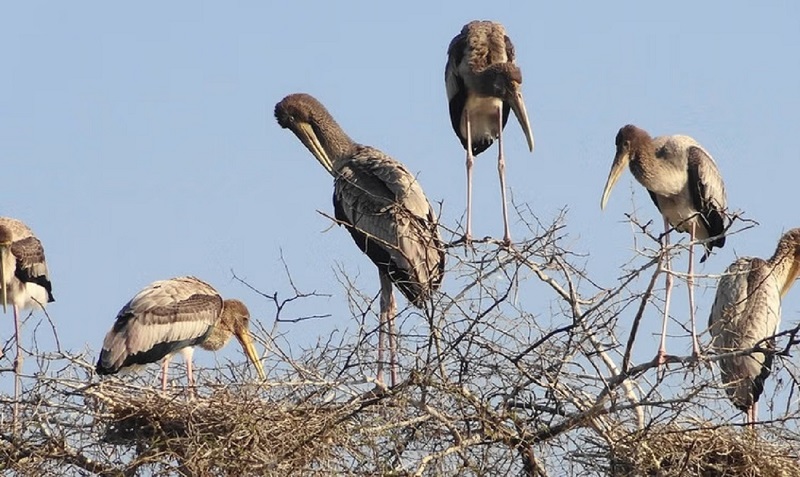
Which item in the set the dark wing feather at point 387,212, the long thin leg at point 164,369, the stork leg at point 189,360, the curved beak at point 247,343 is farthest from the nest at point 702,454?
the curved beak at point 247,343

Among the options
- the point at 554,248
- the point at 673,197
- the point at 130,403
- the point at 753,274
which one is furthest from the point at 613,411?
the point at 673,197

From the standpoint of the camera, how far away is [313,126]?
42.2 ft

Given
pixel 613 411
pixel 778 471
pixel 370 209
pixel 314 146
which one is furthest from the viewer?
pixel 314 146

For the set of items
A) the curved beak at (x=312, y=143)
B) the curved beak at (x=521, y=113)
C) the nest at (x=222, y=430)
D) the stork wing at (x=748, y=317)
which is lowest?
the nest at (x=222, y=430)

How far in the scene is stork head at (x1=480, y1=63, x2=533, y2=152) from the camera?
1243 cm

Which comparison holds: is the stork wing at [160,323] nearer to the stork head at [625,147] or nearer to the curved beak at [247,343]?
the curved beak at [247,343]

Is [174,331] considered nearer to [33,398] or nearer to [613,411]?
[33,398]

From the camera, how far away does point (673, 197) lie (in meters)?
13.1

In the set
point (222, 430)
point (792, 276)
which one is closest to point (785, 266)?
point (792, 276)

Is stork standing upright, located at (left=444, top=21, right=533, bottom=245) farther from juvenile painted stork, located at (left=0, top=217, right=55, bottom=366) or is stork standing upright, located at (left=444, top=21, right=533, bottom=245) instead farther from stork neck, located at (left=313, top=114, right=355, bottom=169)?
juvenile painted stork, located at (left=0, top=217, right=55, bottom=366)

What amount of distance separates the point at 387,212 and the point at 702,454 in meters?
3.18

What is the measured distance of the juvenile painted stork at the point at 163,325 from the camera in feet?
38.7

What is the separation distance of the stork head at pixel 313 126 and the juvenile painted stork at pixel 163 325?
1299 mm

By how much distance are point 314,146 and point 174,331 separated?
1.76m
